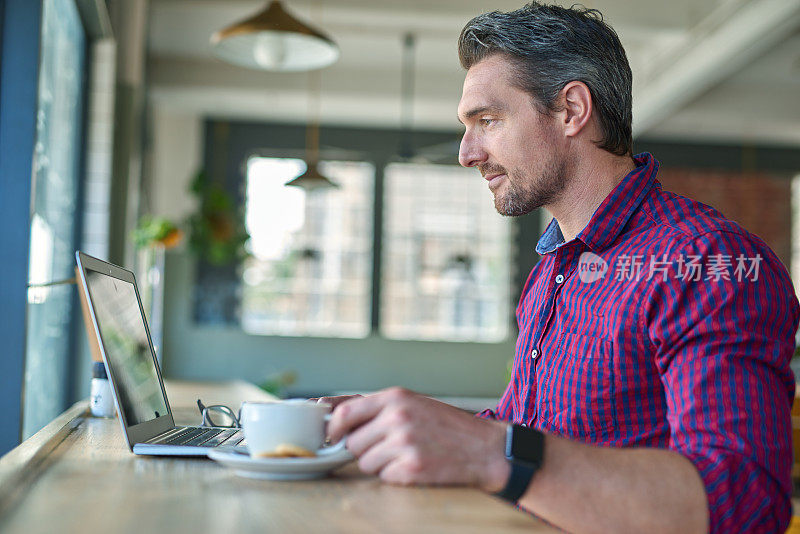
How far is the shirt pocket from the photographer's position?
121cm

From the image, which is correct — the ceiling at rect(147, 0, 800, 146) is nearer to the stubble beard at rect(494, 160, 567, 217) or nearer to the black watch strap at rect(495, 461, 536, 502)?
the stubble beard at rect(494, 160, 567, 217)

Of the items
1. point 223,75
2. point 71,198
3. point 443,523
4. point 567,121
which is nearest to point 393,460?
point 443,523

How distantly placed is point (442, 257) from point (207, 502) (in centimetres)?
771

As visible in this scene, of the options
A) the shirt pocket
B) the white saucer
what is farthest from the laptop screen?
the shirt pocket

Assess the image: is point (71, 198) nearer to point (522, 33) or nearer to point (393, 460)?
point (522, 33)

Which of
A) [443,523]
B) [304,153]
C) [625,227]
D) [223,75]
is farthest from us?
[304,153]

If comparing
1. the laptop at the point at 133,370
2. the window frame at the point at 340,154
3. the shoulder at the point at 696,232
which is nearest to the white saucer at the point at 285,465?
the laptop at the point at 133,370

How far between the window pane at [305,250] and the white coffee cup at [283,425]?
7.28m

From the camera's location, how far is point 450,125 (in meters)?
8.38

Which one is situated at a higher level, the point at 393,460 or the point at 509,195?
the point at 509,195

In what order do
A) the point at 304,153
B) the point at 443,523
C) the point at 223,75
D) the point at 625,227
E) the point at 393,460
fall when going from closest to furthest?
1. the point at 443,523
2. the point at 393,460
3. the point at 625,227
4. the point at 223,75
5. the point at 304,153

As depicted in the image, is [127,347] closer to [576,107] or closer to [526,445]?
[526,445]

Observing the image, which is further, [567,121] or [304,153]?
[304,153]

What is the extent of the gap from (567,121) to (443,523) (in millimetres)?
867
